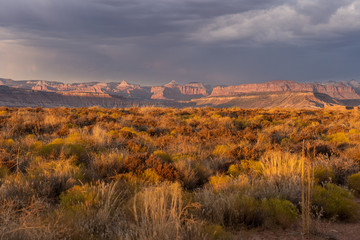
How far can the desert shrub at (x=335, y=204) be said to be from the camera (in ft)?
12.0

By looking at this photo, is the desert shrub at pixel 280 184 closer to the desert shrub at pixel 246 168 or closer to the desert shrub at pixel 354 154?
the desert shrub at pixel 246 168

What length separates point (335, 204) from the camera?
3754 millimetres

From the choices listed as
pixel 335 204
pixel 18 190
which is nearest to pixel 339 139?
pixel 335 204

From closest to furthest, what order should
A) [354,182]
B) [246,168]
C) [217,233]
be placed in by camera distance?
[217,233] → [354,182] → [246,168]

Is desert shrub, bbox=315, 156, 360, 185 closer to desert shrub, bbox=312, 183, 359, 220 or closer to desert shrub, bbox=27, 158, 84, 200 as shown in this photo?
desert shrub, bbox=312, 183, 359, 220

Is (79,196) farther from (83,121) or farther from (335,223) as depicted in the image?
(83,121)

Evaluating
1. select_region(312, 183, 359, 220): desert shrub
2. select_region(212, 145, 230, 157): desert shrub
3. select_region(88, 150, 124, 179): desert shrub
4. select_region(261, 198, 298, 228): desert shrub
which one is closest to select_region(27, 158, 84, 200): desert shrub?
select_region(88, 150, 124, 179): desert shrub

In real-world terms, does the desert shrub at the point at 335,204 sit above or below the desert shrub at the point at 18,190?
below

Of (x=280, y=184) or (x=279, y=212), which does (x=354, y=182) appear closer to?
(x=280, y=184)

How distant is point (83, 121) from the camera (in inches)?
493

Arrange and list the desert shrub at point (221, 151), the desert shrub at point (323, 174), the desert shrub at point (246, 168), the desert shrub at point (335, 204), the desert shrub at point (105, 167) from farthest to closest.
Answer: the desert shrub at point (221, 151), the desert shrub at point (246, 168), the desert shrub at point (323, 174), the desert shrub at point (105, 167), the desert shrub at point (335, 204)

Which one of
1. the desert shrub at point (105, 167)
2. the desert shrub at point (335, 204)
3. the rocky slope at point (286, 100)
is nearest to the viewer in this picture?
the desert shrub at point (335, 204)

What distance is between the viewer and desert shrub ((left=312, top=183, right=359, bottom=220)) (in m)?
3.66


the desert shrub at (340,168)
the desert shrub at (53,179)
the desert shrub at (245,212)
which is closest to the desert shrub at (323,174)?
the desert shrub at (340,168)
